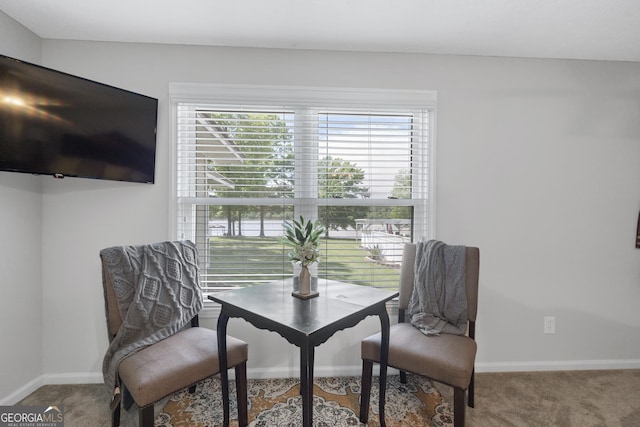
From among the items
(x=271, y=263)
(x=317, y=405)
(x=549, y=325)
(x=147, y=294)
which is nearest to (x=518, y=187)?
(x=549, y=325)

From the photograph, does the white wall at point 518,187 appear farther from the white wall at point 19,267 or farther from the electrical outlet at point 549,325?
the white wall at point 19,267

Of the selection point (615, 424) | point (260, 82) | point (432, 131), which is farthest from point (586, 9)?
point (615, 424)

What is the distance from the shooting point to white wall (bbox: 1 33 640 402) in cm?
216

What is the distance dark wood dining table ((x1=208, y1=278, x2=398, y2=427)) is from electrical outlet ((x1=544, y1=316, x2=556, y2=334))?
1521mm

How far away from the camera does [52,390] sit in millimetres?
2012

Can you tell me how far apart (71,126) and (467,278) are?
99.0 inches

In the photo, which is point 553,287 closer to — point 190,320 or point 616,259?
point 616,259

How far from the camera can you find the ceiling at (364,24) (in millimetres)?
1697

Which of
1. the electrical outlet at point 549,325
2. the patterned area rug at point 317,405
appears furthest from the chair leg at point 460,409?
the electrical outlet at point 549,325

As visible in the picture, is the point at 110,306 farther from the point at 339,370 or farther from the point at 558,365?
the point at 558,365

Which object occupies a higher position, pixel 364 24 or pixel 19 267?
pixel 364 24

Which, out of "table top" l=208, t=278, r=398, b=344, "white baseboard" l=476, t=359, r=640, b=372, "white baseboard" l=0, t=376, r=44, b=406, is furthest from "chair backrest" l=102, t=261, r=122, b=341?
"white baseboard" l=476, t=359, r=640, b=372

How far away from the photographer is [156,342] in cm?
159

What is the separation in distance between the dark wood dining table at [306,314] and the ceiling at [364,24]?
165 centimetres
